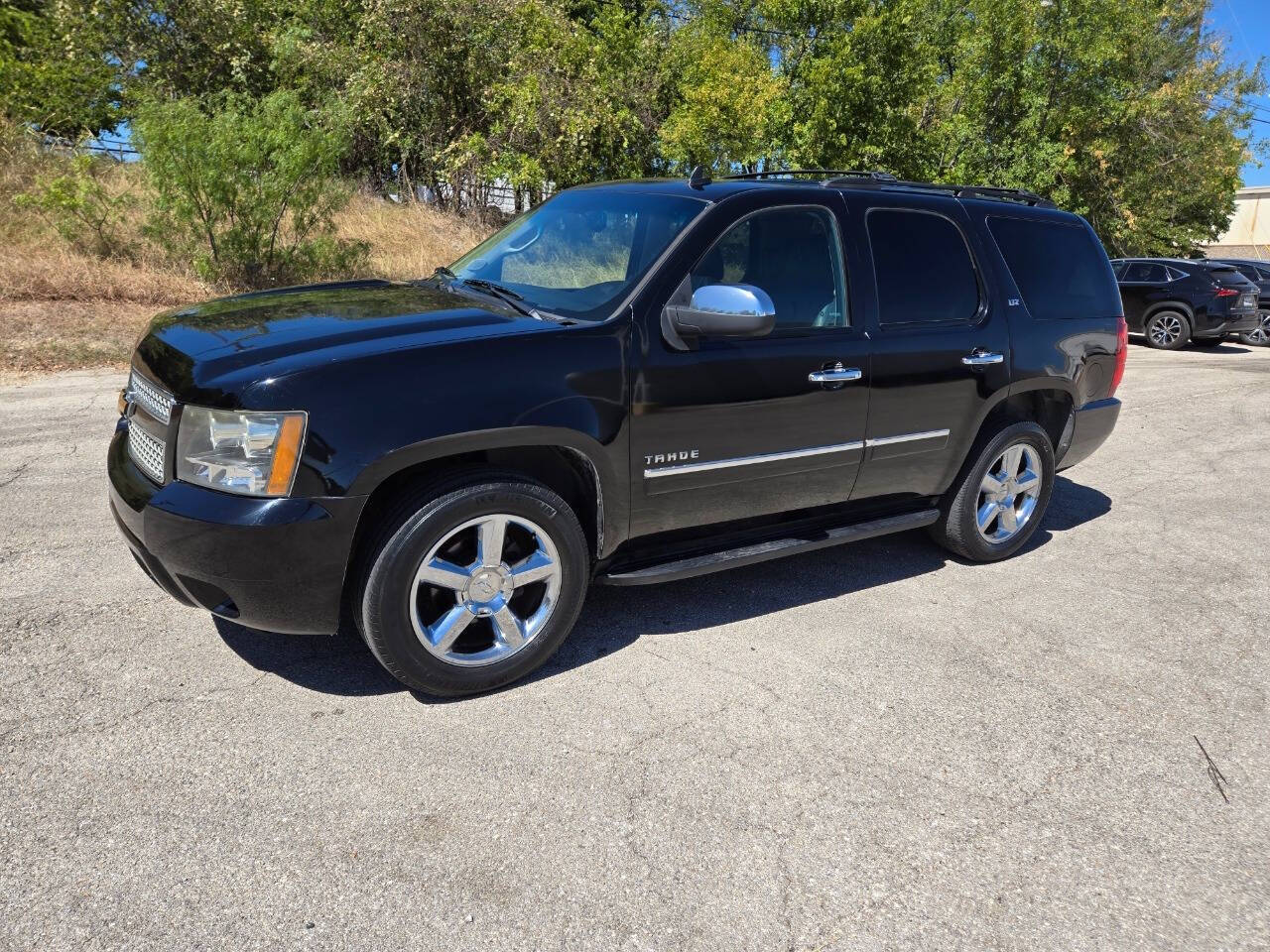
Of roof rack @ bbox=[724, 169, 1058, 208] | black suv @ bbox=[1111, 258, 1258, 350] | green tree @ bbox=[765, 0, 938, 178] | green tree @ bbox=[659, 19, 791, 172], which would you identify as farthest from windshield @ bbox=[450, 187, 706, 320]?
black suv @ bbox=[1111, 258, 1258, 350]

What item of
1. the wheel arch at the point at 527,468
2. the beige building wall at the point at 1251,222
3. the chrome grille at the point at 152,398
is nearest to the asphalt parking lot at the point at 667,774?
the wheel arch at the point at 527,468

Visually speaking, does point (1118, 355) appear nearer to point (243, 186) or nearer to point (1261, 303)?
point (243, 186)

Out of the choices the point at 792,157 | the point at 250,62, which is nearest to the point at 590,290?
the point at 792,157

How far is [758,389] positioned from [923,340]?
42.7 inches

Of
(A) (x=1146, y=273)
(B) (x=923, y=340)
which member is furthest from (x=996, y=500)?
(A) (x=1146, y=273)

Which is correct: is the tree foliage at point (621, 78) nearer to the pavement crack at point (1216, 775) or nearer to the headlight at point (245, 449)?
the headlight at point (245, 449)

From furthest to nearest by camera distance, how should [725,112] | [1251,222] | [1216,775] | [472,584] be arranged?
[1251,222]
[725,112]
[472,584]
[1216,775]

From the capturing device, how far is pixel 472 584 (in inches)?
132

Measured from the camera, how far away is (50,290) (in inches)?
438

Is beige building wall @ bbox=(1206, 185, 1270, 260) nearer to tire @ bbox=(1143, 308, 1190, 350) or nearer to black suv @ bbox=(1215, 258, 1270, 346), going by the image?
black suv @ bbox=(1215, 258, 1270, 346)

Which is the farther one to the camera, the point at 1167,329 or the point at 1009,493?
the point at 1167,329

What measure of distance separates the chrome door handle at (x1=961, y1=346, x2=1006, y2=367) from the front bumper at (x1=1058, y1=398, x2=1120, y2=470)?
3.01 feet

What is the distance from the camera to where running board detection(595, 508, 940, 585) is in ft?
12.3

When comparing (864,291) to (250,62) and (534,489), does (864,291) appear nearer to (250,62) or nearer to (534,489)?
(534,489)
